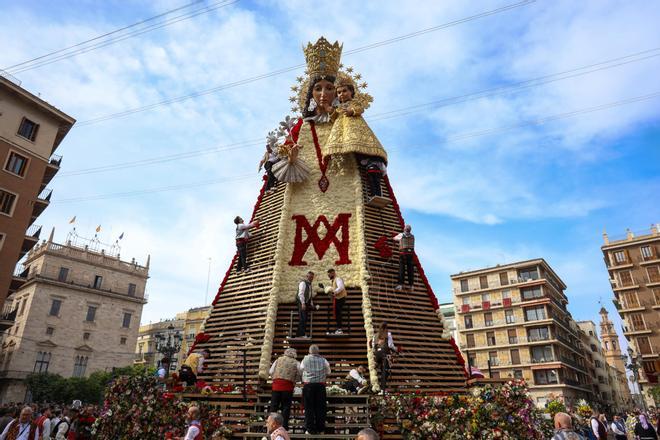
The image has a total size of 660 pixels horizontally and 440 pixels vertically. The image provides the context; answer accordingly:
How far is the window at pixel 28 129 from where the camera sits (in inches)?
1130

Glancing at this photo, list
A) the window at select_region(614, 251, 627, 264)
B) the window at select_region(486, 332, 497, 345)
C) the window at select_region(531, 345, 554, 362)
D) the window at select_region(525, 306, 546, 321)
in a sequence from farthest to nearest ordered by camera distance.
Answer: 1. the window at select_region(614, 251, 627, 264)
2. the window at select_region(486, 332, 497, 345)
3. the window at select_region(525, 306, 546, 321)
4. the window at select_region(531, 345, 554, 362)

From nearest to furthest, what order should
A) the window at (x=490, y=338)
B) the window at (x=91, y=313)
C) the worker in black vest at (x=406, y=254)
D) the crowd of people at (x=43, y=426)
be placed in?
the crowd of people at (x=43, y=426), the worker in black vest at (x=406, y=254), the window at (x=91, y=313), the window at (x=490, y=338)

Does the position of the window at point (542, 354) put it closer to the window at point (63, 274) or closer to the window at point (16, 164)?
the window at point (16, 164)

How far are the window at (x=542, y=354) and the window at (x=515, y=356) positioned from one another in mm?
1550

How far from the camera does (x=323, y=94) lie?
1741 centimetres

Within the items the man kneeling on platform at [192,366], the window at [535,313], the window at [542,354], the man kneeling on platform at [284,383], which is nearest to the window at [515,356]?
the window at [542,354]

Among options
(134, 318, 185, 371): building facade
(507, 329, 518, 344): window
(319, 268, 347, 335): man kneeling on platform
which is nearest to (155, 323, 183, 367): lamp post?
(319, 268, 347, 335): man kneeling on platform

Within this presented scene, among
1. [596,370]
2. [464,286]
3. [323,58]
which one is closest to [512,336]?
[464,286]

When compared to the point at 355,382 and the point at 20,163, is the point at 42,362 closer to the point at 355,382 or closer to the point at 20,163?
the point at 20,163

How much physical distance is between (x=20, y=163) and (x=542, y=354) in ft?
170

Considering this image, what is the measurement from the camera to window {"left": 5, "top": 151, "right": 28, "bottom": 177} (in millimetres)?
27594

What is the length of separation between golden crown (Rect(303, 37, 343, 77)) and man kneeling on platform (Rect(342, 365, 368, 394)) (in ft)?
40.5

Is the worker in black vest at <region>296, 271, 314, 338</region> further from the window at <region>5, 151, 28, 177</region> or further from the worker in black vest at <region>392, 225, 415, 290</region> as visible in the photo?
the window at <region>5, 151, 28, 177</region>

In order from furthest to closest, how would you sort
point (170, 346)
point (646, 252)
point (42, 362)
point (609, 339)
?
1. point (609, 339)
2. point (646, 252)
3. point (42, 362)
4. point (170, 346)
